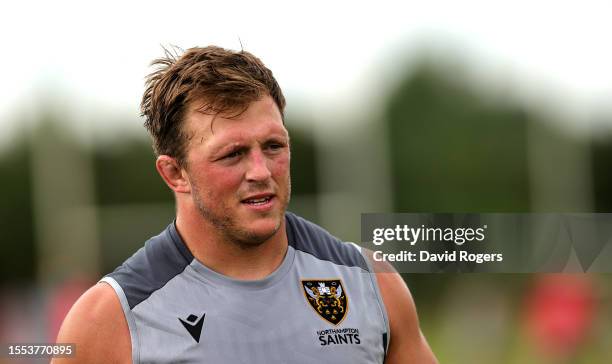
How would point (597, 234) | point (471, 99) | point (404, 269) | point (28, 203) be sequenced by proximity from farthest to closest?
point (471, 99)
point (28, 203)
point (597, 234)
point (404, 269)

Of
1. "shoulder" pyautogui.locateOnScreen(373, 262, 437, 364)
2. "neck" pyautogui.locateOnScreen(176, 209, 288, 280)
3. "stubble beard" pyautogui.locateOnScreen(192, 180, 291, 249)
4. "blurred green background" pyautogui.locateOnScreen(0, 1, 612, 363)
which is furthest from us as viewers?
"blurred green background" pyautogui.locateOnScreen(0, 1, 612, 363)

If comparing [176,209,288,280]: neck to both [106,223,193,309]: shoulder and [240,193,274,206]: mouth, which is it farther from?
[240,193,274,206]: mouth

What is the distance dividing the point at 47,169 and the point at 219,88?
39.1 feet

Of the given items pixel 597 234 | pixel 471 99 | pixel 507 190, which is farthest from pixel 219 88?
pixel 471 99

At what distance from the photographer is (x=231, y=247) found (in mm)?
3059

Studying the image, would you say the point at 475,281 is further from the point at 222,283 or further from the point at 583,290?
the point at 222,283

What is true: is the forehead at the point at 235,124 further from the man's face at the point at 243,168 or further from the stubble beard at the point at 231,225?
the stubble beard at the point at 231,225

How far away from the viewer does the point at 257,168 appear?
2873 mm

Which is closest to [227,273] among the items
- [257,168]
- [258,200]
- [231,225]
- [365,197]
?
[231,225]

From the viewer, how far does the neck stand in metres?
3.06

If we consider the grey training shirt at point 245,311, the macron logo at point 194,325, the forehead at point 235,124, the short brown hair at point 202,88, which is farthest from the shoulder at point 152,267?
the forehead at point 235,124

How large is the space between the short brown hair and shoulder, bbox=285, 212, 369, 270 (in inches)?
19.0

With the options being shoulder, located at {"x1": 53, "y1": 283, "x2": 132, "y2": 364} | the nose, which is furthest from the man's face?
shoulder, located at {"x1": 53, "y1": 283, "x2": 132, "y2": 364}

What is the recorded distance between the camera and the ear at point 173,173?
3.07 m
